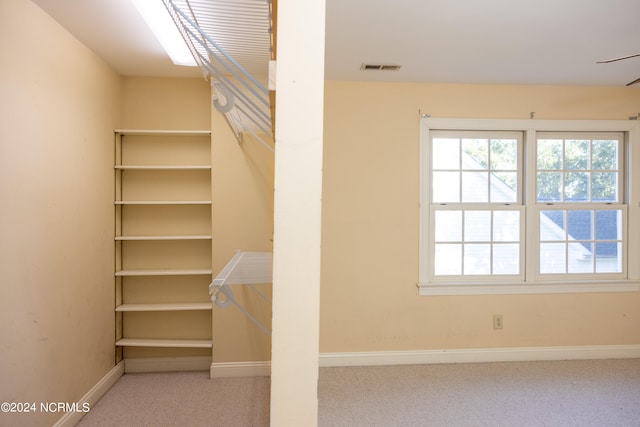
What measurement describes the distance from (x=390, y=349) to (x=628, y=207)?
2.46m

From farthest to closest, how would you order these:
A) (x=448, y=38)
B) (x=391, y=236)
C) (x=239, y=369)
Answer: (x=391, y=236), (x=239, y=369), (x=448, y=38)

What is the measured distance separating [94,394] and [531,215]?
369 centimetres

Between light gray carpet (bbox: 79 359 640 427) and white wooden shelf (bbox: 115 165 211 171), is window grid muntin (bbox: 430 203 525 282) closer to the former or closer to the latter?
light gray carpet (bbox: 79 359 640 427)

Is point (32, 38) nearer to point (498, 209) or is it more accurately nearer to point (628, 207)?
point (498, 209)

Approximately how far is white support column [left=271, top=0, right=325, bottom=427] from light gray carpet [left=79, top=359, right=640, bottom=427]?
6.36 ft

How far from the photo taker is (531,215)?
3516mm

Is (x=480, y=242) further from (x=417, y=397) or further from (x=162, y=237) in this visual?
(x=162, y=237)

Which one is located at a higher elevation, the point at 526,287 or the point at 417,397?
the point at 526,287

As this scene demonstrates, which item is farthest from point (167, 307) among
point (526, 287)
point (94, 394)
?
point (526, 287)

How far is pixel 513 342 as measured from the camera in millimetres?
3510

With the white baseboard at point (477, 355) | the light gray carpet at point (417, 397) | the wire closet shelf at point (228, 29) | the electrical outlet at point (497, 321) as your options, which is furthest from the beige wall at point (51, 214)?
the electrical outlet at point (497, 321)

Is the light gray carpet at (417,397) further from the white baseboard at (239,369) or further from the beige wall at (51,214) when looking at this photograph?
the beige wall at (51,214)

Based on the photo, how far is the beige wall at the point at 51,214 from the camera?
1.92 m

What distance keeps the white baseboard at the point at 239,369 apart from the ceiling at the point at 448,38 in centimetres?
223
